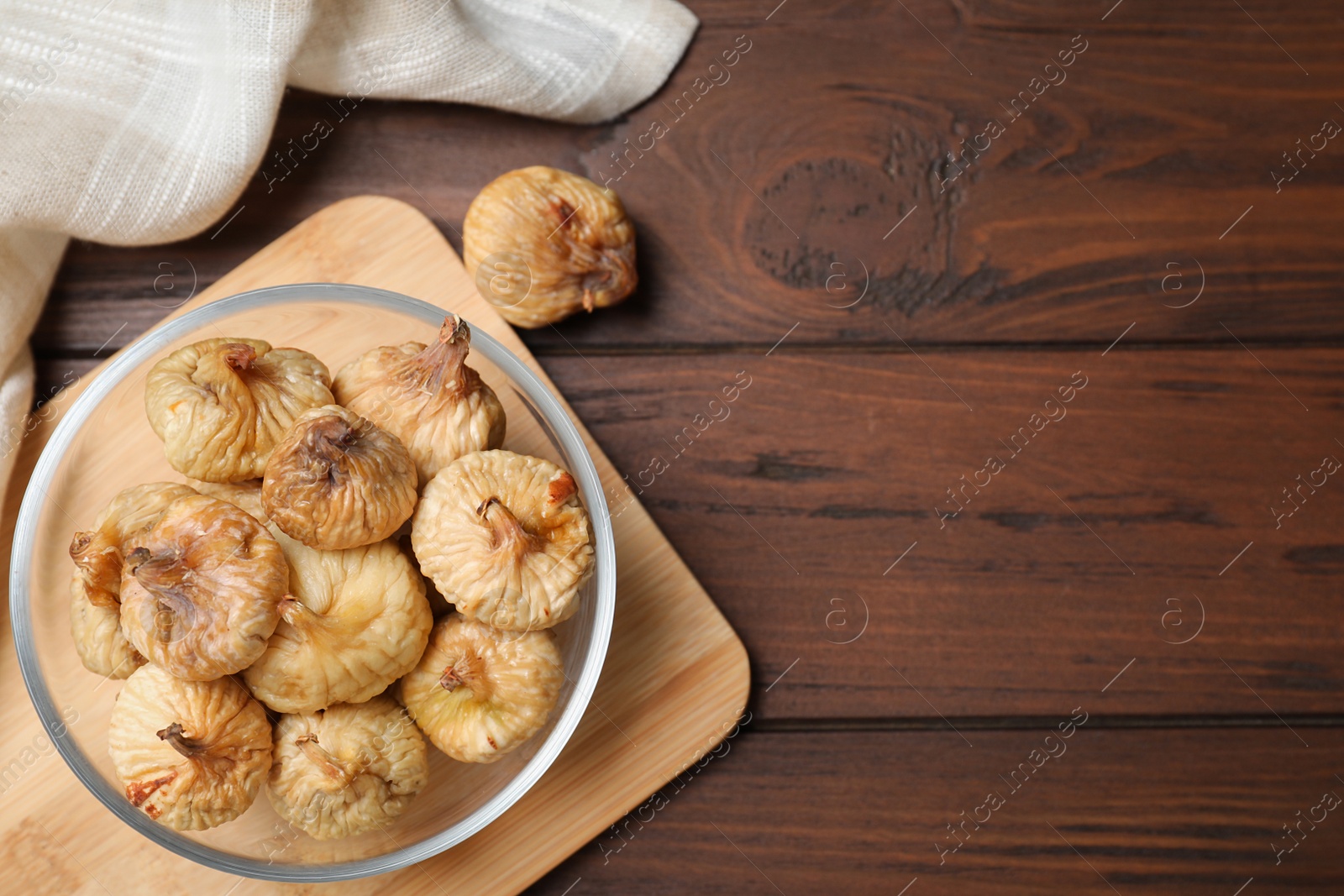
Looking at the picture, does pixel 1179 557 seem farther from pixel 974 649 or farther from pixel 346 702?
pixel 346 702

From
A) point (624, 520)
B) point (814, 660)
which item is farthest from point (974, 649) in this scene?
point (624, 520)

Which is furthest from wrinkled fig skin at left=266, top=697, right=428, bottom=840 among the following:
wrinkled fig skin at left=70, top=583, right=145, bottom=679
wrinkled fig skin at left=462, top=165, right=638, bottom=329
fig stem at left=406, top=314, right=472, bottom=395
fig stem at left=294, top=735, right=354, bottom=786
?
wrinkled fig skin at left=462, top=165, right=638, bottom=329

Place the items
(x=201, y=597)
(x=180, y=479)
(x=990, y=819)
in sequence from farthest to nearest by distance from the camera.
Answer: (x=990, y=819), (x=180, y=479), (x=201, y=597)

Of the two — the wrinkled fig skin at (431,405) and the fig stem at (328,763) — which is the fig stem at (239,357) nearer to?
the wrinkled fig skin at (431,405)

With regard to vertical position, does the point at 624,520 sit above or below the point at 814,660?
above

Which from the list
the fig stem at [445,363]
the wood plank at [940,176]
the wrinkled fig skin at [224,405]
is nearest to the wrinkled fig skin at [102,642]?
the wrinkled fig skin at [224,405]

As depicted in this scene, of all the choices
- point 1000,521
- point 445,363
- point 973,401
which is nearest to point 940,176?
point 973,401

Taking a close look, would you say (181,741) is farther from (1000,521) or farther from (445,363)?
(1000,521)
